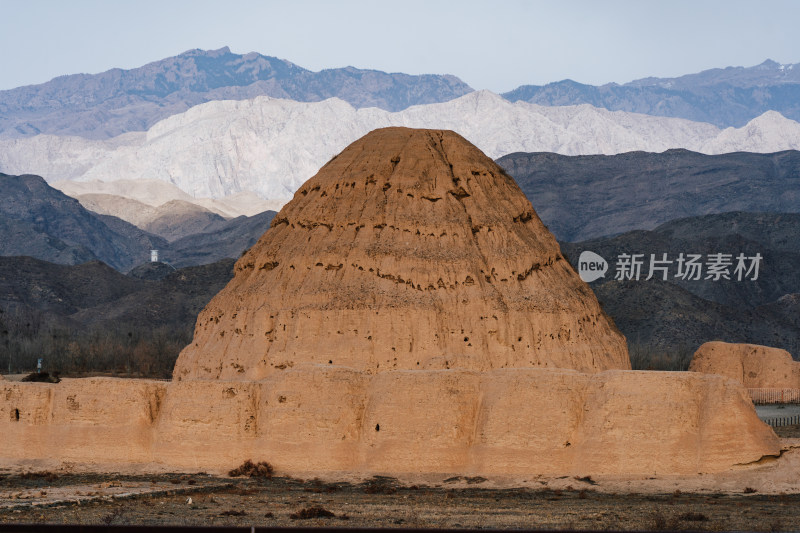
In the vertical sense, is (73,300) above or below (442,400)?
above

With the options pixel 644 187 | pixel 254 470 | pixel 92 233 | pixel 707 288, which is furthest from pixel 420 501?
pixel 92 233

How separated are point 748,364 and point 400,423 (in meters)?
25.5

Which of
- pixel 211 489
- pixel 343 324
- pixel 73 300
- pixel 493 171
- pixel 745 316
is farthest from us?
pixel 73 300

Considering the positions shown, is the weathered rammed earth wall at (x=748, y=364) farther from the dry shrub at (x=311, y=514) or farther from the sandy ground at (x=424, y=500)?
the dry shrub at (x=311, y=514)

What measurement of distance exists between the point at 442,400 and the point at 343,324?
17.9ft

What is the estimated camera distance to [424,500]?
2591 centimetres

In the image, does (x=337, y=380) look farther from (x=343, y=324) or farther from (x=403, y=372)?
(x=343, y=324)

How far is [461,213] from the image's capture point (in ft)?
121

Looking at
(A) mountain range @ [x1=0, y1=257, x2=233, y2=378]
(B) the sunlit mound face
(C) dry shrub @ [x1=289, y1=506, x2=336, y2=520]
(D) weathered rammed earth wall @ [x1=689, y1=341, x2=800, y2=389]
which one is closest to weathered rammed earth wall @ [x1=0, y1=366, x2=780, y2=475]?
(B) the sunlit mound face

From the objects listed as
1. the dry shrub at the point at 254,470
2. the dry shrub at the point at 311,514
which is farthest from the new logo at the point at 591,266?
the dry shrub at the point at 311,514

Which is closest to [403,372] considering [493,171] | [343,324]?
[343,324]

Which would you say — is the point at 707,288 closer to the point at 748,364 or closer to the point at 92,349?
the point at 92,349

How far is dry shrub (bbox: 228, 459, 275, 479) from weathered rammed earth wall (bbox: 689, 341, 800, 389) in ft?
81.5

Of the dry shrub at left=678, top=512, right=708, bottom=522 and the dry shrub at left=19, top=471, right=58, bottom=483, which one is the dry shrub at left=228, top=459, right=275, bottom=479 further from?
the dry shrub at left=678, top=512, right=708, bottom=522
